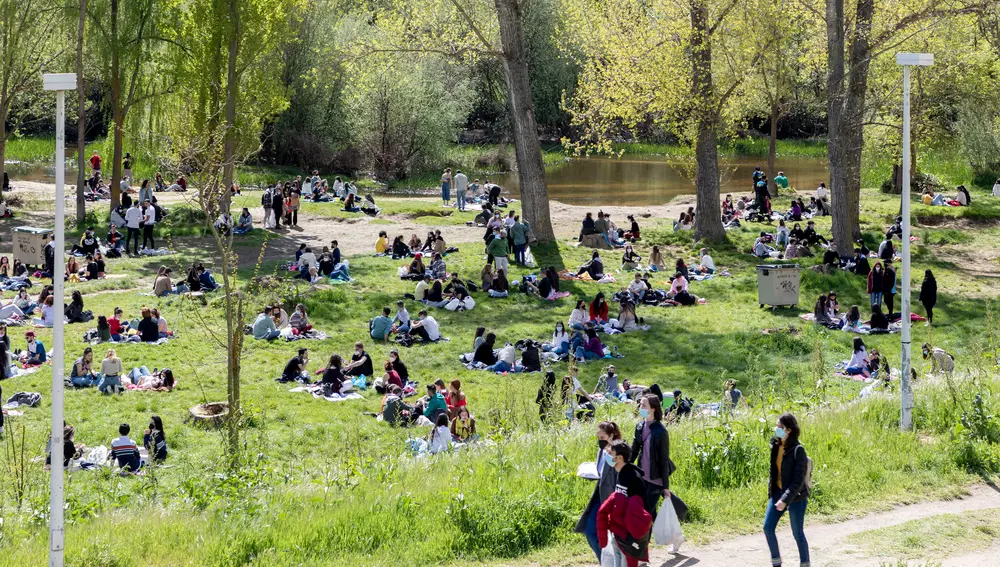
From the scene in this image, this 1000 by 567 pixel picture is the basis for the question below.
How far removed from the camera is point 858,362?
712 inches

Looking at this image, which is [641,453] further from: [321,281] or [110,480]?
[321,281]

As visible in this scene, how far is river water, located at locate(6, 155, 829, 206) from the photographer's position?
143 ft

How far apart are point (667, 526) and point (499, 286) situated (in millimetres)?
15124

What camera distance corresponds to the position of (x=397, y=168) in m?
44.9

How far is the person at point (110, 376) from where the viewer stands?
16.9m

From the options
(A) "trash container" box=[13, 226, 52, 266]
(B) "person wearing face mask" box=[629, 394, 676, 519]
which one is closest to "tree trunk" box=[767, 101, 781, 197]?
(A) "trash container" box=[13, 226, 52, 266]

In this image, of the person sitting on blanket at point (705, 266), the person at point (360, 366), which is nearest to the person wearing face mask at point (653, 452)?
the person at point (360, 366)

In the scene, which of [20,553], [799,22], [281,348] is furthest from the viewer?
[799,22]

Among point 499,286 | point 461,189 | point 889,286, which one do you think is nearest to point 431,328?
point 499,286

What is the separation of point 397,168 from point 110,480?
3301cm

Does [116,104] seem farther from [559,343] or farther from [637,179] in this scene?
[637,179]

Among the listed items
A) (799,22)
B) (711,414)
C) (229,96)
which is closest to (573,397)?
(711,414)

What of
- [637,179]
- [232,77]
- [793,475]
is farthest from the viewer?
[637,179]

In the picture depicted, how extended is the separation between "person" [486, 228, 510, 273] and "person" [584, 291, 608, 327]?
375 cm
